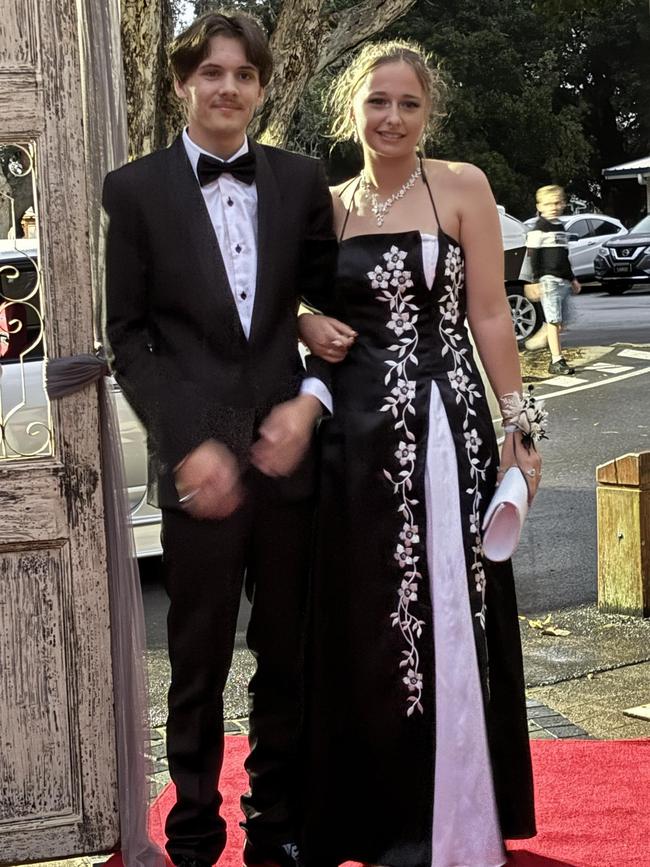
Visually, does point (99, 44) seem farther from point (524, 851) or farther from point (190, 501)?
point (524, 851)

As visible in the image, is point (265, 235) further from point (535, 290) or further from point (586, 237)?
point (586, 237)

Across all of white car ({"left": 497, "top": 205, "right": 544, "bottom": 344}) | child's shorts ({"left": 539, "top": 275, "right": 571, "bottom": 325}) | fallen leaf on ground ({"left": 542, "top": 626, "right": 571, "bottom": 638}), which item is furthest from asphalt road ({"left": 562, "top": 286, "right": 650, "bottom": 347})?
fallen leaf on ground ({"left": 542, "top": 626, "right": 571, "bottom": 638})

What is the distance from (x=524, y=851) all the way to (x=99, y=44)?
95.3 inches

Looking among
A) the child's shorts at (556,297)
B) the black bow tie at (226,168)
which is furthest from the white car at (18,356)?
the child's shorts at (556,297)

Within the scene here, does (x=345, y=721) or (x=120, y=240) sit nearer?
(x=120, y=240)

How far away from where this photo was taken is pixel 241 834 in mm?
3771

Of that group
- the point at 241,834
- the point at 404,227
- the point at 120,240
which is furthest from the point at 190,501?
the point at 241,834

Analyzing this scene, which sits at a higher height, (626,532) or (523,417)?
(523,417)

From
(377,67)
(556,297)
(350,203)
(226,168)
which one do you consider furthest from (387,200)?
(556,297)

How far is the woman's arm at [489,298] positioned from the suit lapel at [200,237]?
0.64 meters

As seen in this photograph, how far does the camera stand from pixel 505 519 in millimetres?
3318

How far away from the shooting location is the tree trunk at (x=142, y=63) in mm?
9328

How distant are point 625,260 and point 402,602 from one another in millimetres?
20880

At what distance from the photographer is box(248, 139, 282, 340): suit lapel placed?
3.19 meters
